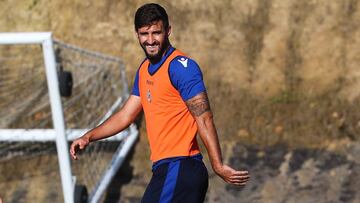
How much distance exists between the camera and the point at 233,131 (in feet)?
29.2

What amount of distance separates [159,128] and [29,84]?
5.34 metres

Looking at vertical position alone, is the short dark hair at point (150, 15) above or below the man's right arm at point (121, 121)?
above

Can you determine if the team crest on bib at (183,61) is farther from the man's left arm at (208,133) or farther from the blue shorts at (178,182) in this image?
the blue shorts at (178,182)

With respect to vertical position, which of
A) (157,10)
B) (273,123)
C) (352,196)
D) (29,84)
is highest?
(157,10)

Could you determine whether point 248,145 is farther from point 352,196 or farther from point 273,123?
point 352,196

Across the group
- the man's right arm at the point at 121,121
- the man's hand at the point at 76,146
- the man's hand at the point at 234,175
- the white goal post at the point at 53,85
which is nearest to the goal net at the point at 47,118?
the white goal post at the point at 53,85

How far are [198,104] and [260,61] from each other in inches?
205

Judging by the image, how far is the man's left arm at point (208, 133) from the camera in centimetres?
396

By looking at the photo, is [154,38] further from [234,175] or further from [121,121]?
[234,175]

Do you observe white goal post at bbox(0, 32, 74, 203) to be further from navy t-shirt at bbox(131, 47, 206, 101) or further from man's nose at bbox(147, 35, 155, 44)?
→ navy t-shirt at bbox(131, 47, 206, 101)

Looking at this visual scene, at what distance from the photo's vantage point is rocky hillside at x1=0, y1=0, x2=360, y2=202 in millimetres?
8656

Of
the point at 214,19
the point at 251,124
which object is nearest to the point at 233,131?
the point at 251,124

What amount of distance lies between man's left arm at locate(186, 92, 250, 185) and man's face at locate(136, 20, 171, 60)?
Result: 15.5 inches

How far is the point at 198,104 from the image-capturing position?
411 cm
